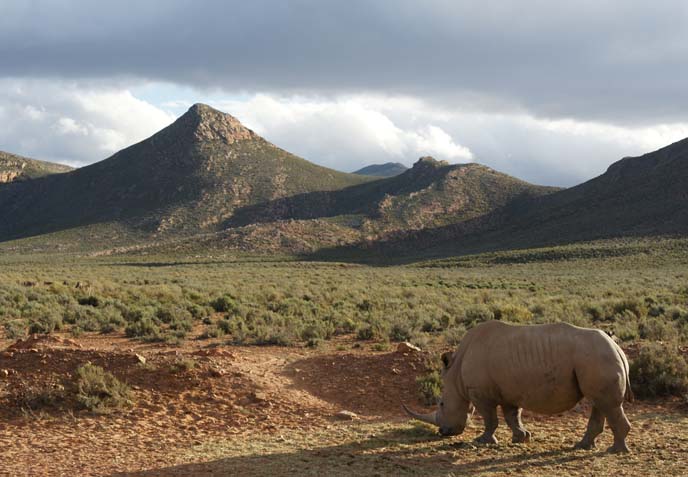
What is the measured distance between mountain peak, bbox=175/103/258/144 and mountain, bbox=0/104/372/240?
18cm

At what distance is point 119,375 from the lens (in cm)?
1083

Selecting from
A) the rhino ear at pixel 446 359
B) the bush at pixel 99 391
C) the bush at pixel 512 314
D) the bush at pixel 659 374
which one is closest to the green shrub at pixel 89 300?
the bush at pixel 99 391

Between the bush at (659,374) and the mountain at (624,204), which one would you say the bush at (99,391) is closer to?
the bush at (659,374)

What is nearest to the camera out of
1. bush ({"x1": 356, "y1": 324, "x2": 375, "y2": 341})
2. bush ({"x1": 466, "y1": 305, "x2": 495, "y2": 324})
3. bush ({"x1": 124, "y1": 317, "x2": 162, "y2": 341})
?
bush ({"x1": 356, "y1": 324, "x2": 375, "y2": 341})

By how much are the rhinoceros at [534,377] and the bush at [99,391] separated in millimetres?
4774

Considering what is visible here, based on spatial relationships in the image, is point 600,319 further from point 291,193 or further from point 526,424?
point 291,193

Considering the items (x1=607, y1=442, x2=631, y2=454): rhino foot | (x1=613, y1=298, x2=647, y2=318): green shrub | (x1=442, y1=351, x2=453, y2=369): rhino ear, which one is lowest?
(x1=607, y1=442, x2=631, y2=454): rhino foot

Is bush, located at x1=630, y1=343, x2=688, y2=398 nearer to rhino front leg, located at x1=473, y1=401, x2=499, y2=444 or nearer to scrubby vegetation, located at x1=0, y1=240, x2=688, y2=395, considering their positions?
scrubby vegetation, located at x1=0, y1=240, x2=688, y2=395

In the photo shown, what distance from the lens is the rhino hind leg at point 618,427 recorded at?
296 inches

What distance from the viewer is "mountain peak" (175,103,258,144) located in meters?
120

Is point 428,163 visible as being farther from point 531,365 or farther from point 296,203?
point 531,365

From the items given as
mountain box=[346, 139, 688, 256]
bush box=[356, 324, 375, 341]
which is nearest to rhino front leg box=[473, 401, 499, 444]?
bush box=[356, 324, 375, 341]

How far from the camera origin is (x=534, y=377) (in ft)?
24.9

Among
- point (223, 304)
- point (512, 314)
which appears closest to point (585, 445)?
point (512, 314)
